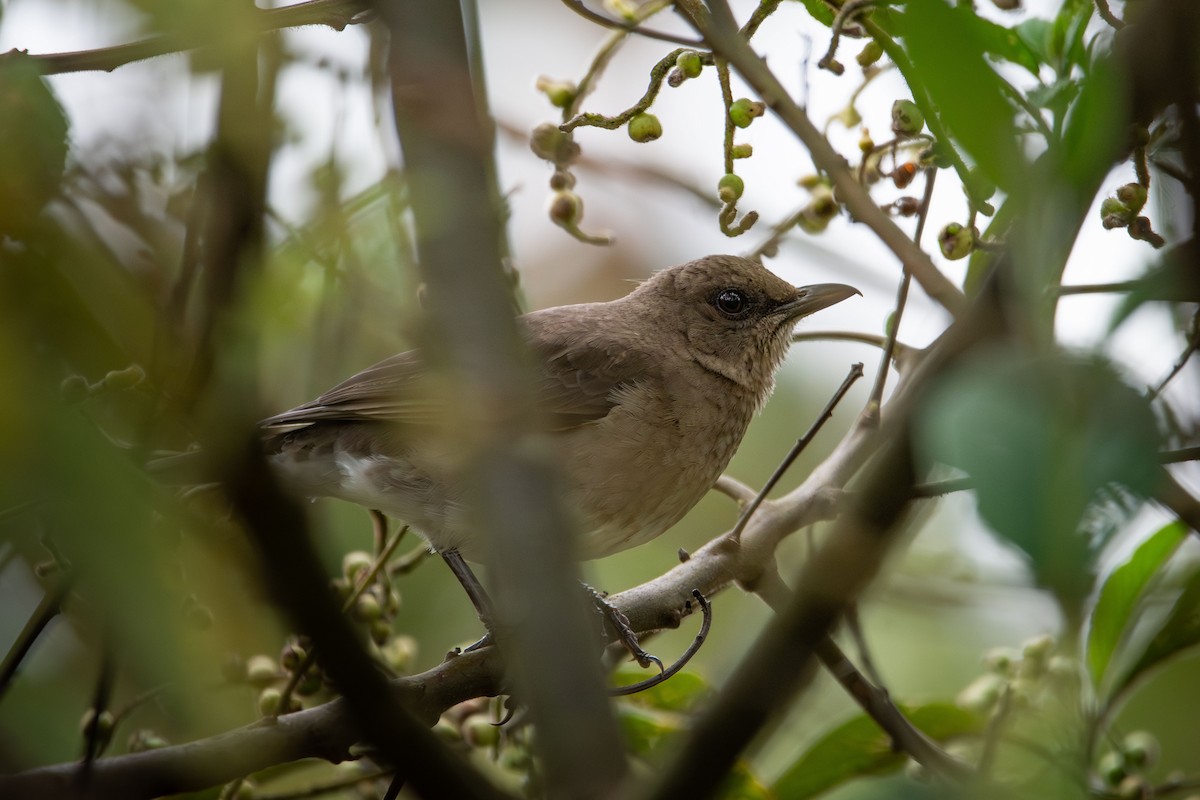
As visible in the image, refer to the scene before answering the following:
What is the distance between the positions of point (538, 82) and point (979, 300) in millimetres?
2328

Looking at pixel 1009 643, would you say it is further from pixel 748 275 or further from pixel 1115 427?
pixel 1115 427

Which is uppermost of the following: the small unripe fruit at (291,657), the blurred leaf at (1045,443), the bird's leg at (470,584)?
the blurred leaf at (1045,443)

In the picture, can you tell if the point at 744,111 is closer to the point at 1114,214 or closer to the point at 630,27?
the point at 630,27

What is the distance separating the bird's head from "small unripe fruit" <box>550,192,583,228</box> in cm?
177

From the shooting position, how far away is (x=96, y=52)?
256 centimetres

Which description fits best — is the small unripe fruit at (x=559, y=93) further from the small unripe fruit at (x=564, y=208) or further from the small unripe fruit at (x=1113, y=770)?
the small unripe fruit at (x=1113, y=770)

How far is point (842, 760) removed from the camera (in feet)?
10.8

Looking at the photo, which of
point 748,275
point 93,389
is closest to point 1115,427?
point 93,389

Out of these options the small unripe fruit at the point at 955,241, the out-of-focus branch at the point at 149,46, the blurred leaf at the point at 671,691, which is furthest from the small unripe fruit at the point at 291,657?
the small unripe fruit at the point at 955,241

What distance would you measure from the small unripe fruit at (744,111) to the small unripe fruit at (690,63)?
0.13m

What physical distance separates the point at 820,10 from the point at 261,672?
2472 millimetres

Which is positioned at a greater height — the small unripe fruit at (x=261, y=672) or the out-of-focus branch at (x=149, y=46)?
the out-of-focus branch at (x=149, y=46)

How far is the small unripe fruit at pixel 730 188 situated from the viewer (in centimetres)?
289

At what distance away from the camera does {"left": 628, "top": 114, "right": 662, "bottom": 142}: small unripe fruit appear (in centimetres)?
295
